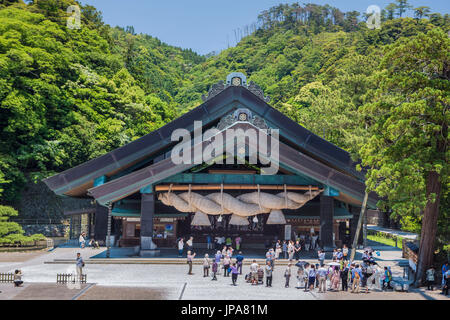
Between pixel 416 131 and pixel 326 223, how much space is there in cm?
1047

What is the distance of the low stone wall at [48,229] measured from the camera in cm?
5075

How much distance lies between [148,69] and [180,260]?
434ft

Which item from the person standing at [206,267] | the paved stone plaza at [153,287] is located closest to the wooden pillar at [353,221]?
the paved stone plaza at [153,287]

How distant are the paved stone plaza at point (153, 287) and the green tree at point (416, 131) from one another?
191 inches

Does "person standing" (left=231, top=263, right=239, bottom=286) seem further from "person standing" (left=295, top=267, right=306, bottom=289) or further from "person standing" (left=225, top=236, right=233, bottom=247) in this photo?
"person standing" (left=225, top=236, right=233, bottom=247)

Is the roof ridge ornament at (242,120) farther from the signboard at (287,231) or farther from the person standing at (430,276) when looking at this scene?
the person standing at (430,276)

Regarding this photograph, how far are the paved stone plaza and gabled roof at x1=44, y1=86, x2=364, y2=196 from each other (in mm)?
6632

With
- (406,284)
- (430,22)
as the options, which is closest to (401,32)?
(430,22)

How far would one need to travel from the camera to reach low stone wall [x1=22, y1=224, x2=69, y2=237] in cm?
5075

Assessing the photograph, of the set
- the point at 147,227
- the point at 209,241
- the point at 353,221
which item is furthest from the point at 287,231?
the point at 147,227

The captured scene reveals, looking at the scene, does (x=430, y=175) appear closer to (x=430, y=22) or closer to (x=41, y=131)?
(x=41, y=131)

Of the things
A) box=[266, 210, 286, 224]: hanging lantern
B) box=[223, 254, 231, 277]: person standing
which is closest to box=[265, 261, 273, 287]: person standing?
box=[223, 254, 231, 277]: person standing

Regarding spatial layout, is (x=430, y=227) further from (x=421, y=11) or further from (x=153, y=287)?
(x=421, y=11)

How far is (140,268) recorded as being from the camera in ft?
86.7
